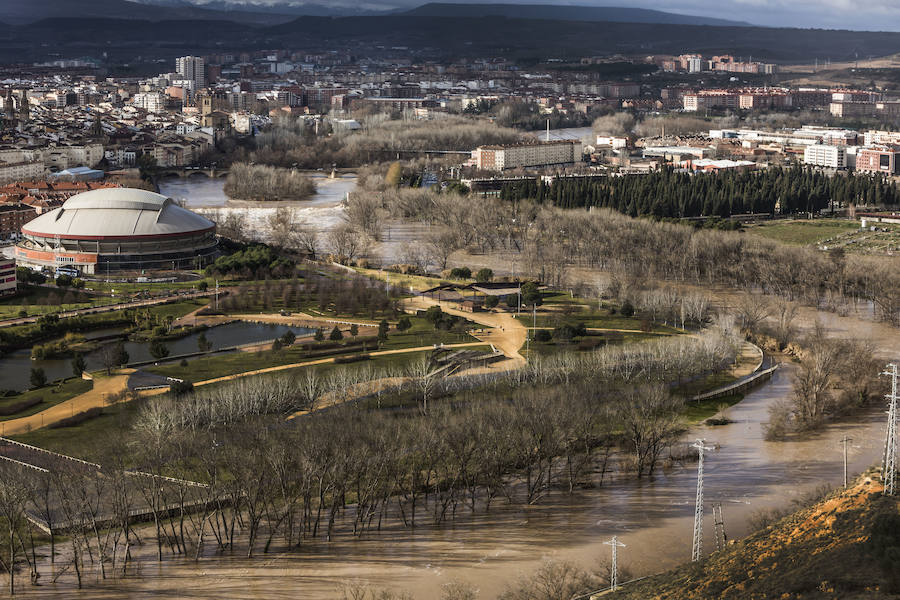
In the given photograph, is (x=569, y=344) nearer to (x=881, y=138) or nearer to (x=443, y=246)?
(x=443, y=246)

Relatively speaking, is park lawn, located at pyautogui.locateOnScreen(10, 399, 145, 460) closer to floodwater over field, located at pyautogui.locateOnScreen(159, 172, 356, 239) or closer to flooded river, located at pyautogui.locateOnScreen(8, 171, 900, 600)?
flooded river, located at pyautogui.locateOnScreen(8, 171, 900, 600)

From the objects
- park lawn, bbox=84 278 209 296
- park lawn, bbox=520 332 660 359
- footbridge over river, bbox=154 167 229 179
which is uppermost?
park lawn, bbox=520 332 660 359

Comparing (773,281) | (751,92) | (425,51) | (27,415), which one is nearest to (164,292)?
(27,415)

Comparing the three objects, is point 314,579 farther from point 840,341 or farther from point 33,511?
point 840,341

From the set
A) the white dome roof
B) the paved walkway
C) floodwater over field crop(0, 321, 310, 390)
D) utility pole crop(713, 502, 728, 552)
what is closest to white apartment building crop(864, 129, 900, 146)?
the white dome roof

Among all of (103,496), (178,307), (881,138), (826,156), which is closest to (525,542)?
(103,496)

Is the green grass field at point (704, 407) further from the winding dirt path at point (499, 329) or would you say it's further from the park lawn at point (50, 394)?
the park lawn at point (50, 394)
